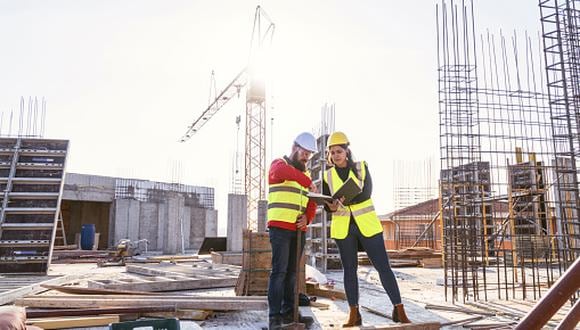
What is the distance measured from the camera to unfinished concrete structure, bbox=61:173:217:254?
25750mm

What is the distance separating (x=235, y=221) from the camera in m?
20.0

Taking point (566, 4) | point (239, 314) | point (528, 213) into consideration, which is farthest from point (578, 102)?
point (528, 213)

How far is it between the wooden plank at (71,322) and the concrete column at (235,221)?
50.5 ft

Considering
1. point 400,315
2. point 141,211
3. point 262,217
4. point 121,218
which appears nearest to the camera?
point 400,315

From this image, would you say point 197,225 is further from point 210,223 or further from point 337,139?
point 337,139

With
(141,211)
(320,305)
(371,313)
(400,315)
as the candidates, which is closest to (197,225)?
(141,211)

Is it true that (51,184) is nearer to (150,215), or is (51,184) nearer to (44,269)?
(44,269)

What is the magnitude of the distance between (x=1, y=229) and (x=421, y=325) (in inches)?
313

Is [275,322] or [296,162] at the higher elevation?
[296,162]

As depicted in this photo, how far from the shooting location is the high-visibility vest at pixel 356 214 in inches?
155

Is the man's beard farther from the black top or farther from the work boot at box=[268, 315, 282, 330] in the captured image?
the work boot at box=[268, 315, 282, 330]

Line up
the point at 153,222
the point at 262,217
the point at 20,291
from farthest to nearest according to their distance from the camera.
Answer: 1. the point at 153,222
2. the point at 262,217
3. the point at 20,291

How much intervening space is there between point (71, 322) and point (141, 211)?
2373cm

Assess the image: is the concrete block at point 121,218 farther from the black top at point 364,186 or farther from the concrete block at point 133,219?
the black top at point 364,186
